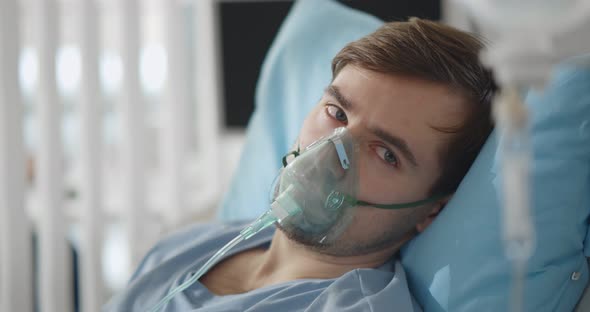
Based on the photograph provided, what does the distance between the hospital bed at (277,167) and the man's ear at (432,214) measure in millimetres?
40

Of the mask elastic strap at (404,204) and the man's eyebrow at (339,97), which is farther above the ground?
the man's eyebrow at (339,97)

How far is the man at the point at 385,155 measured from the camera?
1233 millimetres

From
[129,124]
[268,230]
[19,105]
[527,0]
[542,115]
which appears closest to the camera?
[527,0]

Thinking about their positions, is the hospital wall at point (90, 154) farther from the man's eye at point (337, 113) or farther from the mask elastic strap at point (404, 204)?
the mask elastic strap at point (404, 204)

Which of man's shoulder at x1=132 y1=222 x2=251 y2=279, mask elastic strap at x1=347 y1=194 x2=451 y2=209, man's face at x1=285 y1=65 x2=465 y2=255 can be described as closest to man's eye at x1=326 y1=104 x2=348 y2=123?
man's face at x1=285 y1=65 x2=465 y2=255

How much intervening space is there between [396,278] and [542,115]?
392mm

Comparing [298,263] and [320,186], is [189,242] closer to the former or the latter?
[298,263]

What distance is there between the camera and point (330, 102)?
1.31 meters

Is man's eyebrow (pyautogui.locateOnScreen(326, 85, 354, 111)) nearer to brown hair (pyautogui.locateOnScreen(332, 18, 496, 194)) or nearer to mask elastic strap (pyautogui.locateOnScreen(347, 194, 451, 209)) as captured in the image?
brown hair (pyautogui.locateOnScreen(332, 18, 496, 194))

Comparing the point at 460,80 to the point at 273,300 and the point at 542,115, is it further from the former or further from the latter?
the point at 273,300

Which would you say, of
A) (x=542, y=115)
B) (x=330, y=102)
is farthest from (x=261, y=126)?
(x=542, y=115)

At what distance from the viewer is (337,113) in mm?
1293

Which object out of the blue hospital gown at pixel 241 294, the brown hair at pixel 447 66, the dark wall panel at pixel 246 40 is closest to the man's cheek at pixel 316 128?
the brown hair at pixel 447 66

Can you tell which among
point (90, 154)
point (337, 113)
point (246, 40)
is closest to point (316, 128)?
point (337, 113)
